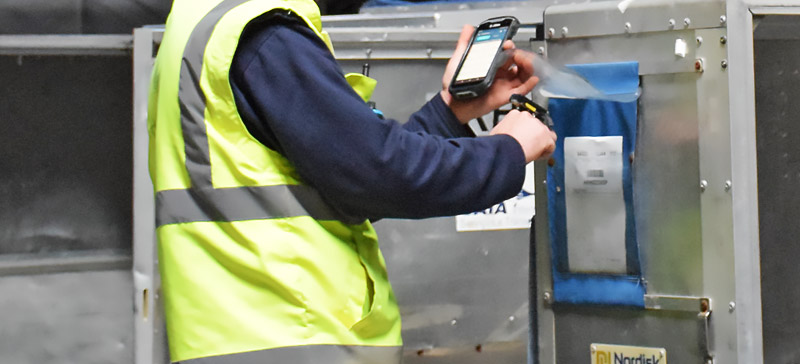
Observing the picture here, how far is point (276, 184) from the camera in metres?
1.38

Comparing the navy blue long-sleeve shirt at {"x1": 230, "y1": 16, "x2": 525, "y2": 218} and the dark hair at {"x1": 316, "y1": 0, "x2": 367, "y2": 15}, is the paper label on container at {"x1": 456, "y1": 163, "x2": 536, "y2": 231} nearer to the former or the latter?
the dark hair at {"x1": 316, "y1": 0, "x2": 367, "y2": 15}

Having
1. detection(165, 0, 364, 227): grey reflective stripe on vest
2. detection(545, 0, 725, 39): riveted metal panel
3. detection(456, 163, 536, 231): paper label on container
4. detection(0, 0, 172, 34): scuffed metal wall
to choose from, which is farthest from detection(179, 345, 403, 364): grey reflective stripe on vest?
detection(0, 0, 172, 34): scuffed metal wall

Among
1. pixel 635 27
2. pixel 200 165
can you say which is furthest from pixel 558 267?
pixel 200 165

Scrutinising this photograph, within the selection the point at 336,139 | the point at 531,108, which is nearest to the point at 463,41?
the point at 531,108

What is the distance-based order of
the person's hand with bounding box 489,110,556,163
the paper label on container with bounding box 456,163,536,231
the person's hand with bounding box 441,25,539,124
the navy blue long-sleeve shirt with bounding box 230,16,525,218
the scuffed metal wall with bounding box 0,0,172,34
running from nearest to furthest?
the navy blue long-sleeve shirt with bounding box 230,16,525,218, the person's hand with bounding box 489,110,556,163, the person's hand with bounding box 441,25,539,124, the paper label on container with bounding box 456,163,536,231, the scuffed metal wall with bounding box 0,0,172,34

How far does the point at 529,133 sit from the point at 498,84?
204 mm

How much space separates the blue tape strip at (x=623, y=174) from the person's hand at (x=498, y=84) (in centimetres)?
9

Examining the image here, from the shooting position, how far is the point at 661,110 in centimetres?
166

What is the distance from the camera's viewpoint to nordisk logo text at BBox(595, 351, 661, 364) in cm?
169

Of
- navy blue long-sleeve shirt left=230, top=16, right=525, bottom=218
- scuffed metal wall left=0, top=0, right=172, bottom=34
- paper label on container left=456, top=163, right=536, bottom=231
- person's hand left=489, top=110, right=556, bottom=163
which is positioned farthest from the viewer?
scuffed metal wall left=0, top=0, right=172, bottom=34

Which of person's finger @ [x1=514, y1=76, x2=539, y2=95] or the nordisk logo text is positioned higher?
person's finger @ [x1=514, y1=76, x2=539, y2=95]

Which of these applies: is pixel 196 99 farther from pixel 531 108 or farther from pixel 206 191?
pixel 531 108

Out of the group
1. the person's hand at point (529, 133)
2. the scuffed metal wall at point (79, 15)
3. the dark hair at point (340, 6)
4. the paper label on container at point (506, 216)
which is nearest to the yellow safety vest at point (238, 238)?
the person's hand at point (529, 133)

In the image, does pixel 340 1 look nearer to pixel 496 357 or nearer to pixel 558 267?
pixel 496 357
